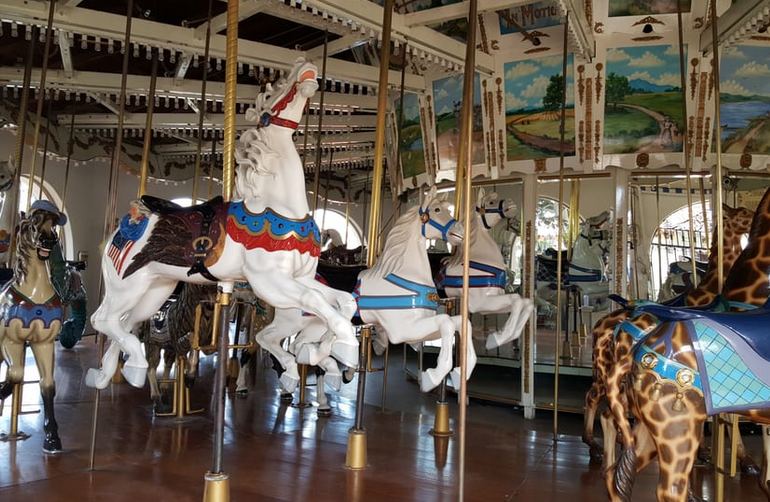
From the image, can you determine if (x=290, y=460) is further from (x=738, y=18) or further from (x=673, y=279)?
(x=673, y=279)

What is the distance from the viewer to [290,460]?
4062 millimetres

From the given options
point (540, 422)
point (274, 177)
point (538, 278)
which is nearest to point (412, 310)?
point (274, 177)

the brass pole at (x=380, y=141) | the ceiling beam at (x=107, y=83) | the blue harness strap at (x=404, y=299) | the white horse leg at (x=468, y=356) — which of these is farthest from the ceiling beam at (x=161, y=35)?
the white horse leg at (x=468, y=356)

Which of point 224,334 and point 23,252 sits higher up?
point 23,252

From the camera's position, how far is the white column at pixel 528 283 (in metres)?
6.61

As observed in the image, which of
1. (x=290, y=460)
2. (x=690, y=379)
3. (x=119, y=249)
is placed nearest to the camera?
(x=690, y=379)

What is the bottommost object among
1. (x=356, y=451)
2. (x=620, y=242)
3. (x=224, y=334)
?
(x=356, y=451)

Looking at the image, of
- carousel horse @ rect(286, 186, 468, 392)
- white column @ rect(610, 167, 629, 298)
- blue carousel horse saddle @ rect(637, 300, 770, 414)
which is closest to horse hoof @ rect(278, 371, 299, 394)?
carousel horse @ rect(286, 186, 468, 392)

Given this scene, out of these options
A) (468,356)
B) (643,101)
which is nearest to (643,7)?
(643,101)

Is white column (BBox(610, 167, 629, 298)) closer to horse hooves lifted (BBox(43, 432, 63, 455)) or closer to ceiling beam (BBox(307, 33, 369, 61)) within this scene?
ceiling beam (BBox(307, 33, 369, 61))

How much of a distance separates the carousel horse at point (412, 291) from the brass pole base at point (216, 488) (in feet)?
3.85

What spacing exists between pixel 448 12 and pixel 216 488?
14.0 feet

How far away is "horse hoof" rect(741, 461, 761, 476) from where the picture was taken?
163 inches

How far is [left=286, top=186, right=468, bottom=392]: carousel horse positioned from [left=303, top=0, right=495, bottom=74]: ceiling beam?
174 cm
